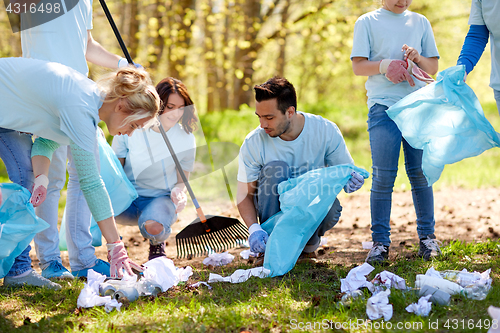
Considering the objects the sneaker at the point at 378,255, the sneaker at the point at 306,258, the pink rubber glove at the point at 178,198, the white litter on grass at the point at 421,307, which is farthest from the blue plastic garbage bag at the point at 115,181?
the white litter on grass at the point at 421,307

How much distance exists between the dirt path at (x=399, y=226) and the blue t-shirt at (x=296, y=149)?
1.38ft

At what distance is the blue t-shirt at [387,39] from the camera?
8.70 feet

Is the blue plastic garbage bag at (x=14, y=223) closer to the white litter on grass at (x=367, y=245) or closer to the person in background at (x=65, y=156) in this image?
the person in background at (x=65, y=156)

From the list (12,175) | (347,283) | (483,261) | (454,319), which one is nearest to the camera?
(454,319)

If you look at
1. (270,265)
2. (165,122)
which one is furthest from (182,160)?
(270,265)

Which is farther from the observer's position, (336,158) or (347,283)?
(336,158)

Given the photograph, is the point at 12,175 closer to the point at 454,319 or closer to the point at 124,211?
the point at 124,211

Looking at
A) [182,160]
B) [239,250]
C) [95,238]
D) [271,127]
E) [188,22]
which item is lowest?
[239,250]

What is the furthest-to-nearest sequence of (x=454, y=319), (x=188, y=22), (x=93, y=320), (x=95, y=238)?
(x=188, y=22), (x=95, y=238), (x=93, y=320), (x=454, y=319)

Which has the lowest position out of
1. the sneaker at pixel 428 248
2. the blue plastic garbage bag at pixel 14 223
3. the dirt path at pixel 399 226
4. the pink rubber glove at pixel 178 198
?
the dirt path at pixel 399 226

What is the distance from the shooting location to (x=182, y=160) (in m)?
3.00

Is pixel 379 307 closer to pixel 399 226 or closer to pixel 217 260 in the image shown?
pixel 217 260

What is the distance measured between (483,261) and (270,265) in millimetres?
1301

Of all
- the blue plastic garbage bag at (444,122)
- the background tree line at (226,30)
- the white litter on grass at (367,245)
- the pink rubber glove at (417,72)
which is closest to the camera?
the blue plastic garbage bag at (444,122)
